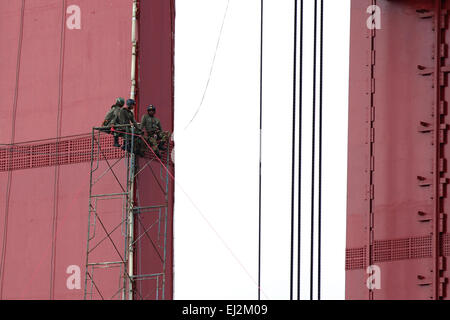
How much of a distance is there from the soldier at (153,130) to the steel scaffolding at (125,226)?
0.17m

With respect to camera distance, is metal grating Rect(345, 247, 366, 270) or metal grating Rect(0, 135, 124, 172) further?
metal grating Rect(0, 135, 124, 172)

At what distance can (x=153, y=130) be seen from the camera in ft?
80.4

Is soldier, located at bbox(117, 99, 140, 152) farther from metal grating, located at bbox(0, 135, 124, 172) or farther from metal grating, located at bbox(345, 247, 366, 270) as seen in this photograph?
metal grating, located at bbox(345, 247, 366, 270)

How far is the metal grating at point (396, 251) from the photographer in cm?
2309

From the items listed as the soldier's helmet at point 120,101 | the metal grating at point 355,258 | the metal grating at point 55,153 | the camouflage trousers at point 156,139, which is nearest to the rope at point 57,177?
the metal grating at point 55,153

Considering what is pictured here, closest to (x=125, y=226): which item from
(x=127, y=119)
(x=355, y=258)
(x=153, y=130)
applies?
(x=153, y=130)

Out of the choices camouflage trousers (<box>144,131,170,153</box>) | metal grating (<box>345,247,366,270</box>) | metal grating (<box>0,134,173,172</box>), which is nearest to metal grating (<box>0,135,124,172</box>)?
metal grating (<box>0,134,173,172</box>)

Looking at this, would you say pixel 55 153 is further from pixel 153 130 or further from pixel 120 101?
pixel 120 101

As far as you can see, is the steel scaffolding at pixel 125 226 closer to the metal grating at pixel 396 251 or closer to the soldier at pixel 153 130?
the soldier at pixel 153 130

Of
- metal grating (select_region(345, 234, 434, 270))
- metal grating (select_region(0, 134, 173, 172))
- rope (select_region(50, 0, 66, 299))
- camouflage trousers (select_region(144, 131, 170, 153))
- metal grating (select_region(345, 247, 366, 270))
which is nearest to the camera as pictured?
metal grating (select_region(345, 234, 434, 270))

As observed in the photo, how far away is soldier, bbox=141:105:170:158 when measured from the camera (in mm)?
24422

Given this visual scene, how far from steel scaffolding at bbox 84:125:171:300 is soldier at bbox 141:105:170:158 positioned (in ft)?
0.55

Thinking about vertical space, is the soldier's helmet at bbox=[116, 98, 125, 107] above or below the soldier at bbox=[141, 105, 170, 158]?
above
